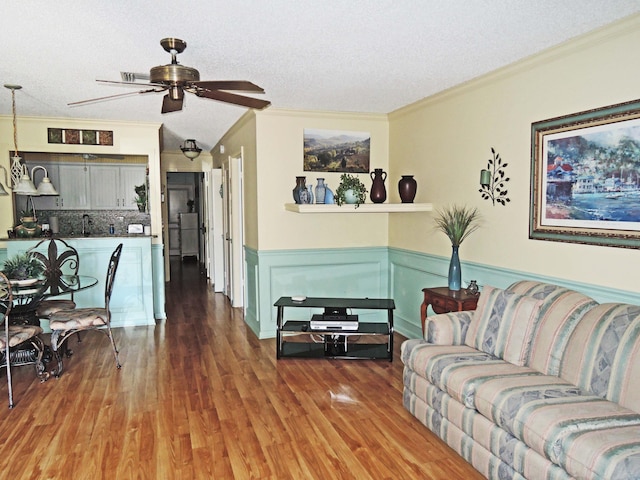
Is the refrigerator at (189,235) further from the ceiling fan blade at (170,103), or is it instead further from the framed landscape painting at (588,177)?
the framed landscape painting at (588,177)

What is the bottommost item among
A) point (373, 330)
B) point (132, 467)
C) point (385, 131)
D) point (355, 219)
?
point (132, 467)

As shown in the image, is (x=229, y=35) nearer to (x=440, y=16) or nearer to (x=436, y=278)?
(x=440, y=16)

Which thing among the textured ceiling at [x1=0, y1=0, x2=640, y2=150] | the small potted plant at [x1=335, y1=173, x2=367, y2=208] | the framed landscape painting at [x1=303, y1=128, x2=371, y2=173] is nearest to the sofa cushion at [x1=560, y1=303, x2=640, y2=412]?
the textured ceiling at [x1=0, y1=0, x2=640, y2=150]

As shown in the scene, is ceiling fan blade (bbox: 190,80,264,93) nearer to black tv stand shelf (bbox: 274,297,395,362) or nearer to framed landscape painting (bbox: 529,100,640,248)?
framed landscape painting (bbox: 529,100,640,248)

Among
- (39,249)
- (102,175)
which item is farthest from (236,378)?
(102,175)

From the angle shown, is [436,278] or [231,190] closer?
[436,278]

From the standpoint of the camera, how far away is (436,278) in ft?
14.7

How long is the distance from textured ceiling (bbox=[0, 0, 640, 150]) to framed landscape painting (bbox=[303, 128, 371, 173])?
79 cm

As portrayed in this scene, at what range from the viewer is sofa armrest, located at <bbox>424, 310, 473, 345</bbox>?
311 centimetres

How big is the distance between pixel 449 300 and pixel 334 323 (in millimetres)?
1068

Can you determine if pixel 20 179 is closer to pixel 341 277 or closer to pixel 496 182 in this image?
pixel 341 277

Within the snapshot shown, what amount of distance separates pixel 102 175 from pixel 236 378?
15.9ft

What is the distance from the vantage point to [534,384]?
2410mm

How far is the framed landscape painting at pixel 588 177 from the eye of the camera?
2645mm
